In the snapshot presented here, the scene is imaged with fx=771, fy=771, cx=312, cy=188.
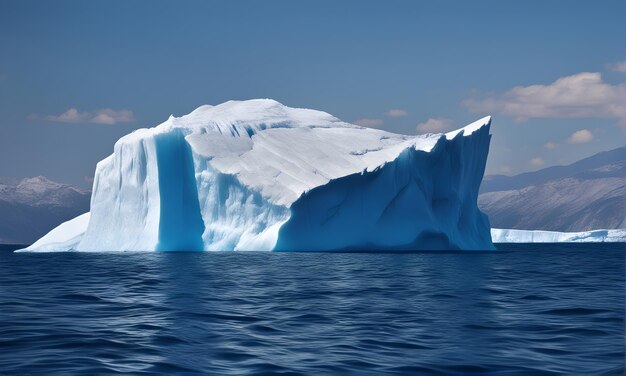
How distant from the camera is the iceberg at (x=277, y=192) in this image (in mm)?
35000

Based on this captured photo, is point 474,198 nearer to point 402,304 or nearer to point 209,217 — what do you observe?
point 209,217

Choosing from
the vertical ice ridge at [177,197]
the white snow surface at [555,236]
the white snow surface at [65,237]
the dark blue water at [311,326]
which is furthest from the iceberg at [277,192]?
the white snow surface at [555,236]

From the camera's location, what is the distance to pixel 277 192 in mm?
34406

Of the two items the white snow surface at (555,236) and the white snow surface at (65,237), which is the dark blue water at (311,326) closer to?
the white snow surface at (65,237)

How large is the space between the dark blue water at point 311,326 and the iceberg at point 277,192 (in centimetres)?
1605

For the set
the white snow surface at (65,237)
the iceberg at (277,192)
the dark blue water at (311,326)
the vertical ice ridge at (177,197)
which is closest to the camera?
the dark blue water at (311,326)

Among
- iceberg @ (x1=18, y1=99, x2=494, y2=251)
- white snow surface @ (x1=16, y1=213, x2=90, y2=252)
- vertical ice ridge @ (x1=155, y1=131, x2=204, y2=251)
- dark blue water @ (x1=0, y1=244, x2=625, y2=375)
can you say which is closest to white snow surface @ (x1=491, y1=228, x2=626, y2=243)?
iceberg @ (x1=18, y1=99, x2=494, y2=251)

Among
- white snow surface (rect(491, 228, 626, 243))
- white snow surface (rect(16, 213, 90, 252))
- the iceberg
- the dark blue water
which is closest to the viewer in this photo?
the dark blue water

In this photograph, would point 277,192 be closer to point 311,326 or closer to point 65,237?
point 65,237

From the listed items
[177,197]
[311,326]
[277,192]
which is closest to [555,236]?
[277,192]

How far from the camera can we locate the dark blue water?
793 cm

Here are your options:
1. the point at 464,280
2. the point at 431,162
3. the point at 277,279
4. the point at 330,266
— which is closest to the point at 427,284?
the point at 464,280

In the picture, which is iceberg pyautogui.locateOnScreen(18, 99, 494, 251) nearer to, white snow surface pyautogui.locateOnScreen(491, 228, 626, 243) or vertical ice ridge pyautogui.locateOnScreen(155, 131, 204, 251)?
vertical ice ridge pyautogui.locateOnScreen(155, 131, 204, 251)

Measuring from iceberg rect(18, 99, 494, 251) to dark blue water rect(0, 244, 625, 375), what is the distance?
52.7 ft
